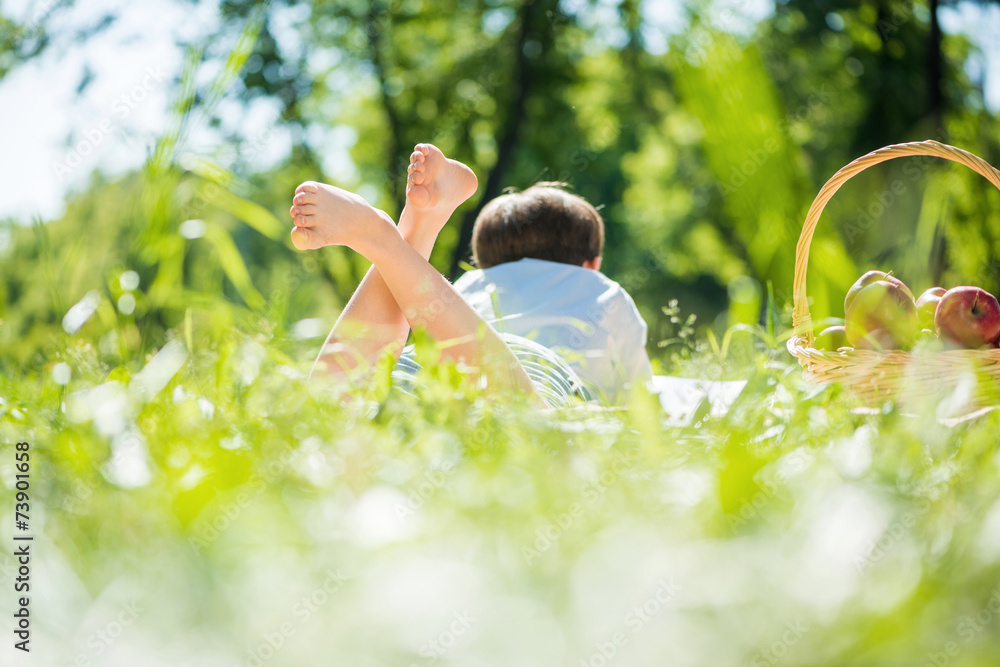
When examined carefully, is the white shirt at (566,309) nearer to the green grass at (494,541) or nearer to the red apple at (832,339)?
the red apple at (832,339)

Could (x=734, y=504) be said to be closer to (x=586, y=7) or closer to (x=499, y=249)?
(x=499, y=249)

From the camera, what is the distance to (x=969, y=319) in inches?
75.8

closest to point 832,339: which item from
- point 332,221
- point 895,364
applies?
point 895,364

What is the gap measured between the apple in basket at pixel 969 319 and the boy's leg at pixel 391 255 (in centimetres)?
127

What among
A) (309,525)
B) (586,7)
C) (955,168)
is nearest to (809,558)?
(309,525)

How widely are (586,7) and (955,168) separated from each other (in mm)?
7690

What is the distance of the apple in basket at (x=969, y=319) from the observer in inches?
75.2

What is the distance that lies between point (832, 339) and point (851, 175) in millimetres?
513

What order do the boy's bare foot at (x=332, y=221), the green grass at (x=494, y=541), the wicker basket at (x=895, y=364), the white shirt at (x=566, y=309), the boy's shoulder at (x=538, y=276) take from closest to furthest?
the green grass at (x=494, y=541) < the wicker basket at (x=895, y=364) < the boy's bare foot at (x=332, y=221) < the white shirt at (x=566, y=309) < the boy's shoulder at (x=538, y=276)

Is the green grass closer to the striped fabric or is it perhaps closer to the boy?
the boy

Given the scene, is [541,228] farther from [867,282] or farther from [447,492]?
[447,492]

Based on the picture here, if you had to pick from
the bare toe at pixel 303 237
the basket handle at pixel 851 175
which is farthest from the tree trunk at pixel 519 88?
the bare toe at pixel 303 237

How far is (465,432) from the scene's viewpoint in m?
1.04

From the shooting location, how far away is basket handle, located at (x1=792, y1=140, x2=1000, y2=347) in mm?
1850
